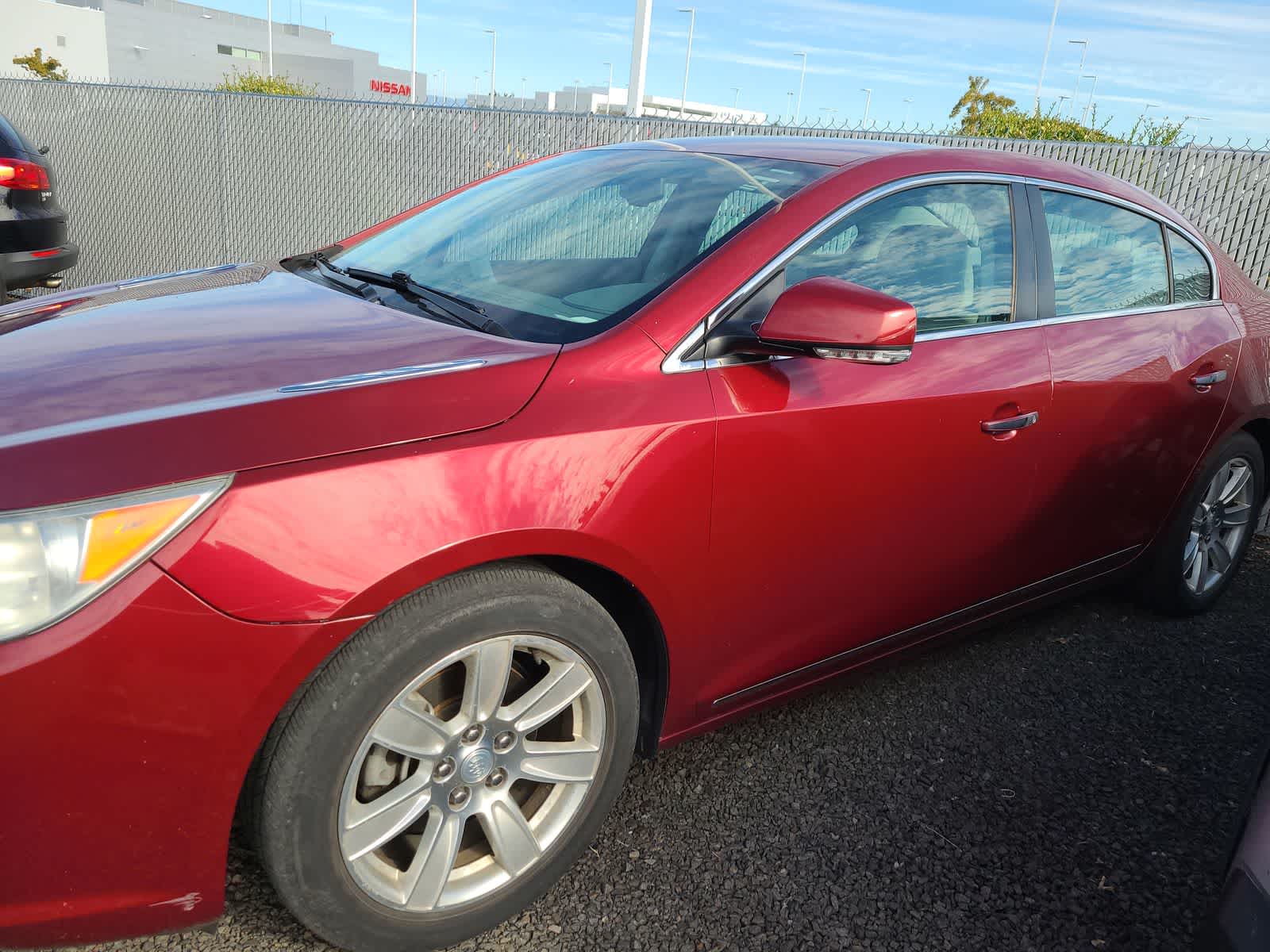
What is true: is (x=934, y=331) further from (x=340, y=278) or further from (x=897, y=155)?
(x=340, y=278)

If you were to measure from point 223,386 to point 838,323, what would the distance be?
1221 mm

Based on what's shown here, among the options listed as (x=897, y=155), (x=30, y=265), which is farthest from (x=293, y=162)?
(x=897, y=155)

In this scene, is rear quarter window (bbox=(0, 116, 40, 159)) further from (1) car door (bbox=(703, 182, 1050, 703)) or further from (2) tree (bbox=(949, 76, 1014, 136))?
(2) tree (bbox=(949, 76, 1014, 136))

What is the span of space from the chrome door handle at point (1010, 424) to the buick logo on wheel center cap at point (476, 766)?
1529 millimetres

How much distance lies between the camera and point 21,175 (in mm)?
6254

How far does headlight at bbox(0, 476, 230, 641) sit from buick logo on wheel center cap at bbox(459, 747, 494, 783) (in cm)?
74

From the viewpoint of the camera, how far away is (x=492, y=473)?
1803 millimetres

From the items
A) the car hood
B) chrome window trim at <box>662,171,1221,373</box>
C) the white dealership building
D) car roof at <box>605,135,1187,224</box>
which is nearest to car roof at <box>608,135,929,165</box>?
car roof at <box>605,135,1187,224</box>

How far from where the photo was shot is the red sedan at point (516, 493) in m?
1.56

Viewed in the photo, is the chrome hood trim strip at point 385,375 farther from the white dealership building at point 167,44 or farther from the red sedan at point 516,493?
the white dealership building at point 167,44

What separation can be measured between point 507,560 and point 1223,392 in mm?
2834

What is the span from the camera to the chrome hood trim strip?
71.9 inches

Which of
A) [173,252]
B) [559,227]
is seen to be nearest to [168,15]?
[173,252]

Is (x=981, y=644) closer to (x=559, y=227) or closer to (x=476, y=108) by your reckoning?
(x=559, y=227)
